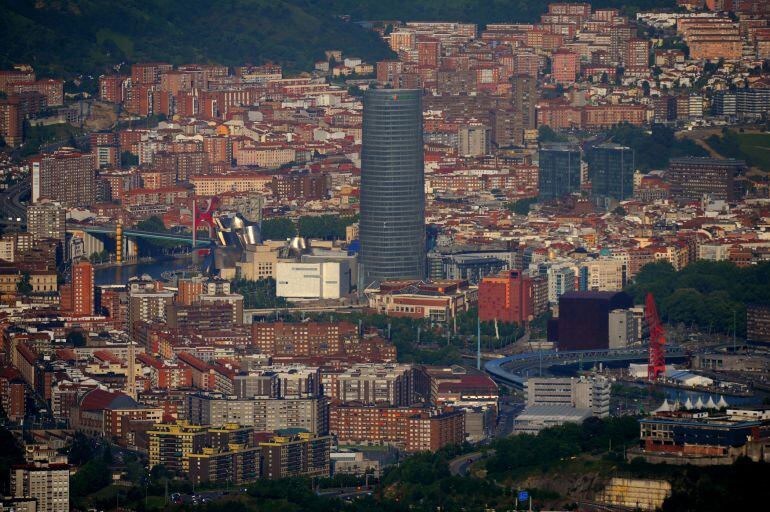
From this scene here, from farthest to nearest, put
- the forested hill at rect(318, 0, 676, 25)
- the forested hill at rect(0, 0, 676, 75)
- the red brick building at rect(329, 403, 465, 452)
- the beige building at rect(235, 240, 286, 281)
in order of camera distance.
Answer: the forested hill at rect(318, 0, 676, 25), the forested hill at rect(0, 0, 676, 75), the beige building at rect(235, 240, 286, 281), the red brick building at rect(329, 403, 465, 452)

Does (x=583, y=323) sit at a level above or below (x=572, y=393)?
above

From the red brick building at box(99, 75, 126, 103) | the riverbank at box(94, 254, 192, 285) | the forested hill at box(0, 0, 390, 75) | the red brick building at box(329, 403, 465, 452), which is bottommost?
the red brick building at box(329, 403, 465, 452)

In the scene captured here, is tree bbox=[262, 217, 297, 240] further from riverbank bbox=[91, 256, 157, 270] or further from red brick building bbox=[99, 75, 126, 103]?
red brick building bbox=[99, 75, 126, 103]

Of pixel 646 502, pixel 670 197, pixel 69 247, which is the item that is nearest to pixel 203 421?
pixel 646 502

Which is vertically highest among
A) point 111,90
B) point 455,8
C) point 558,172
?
point 455,8

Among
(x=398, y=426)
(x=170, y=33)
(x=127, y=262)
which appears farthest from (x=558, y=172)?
(x=398, y=426)

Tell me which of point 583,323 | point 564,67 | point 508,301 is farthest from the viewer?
point 564,67

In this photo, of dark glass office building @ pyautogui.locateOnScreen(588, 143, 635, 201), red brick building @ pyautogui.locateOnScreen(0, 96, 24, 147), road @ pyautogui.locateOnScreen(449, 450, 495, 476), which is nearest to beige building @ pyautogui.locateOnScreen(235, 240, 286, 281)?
dark glass office building @ pyautogui.locateOnScreen(588, 143, 635, 201)

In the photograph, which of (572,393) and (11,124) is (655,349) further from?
(11,124)
